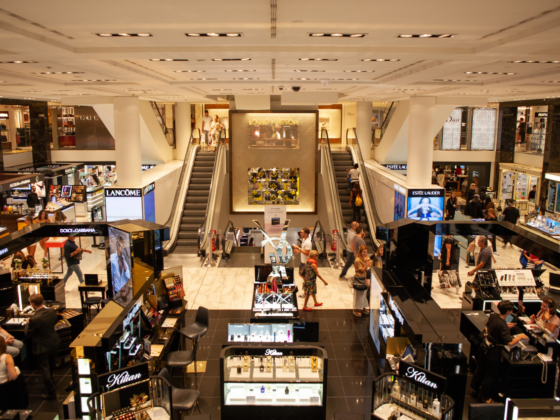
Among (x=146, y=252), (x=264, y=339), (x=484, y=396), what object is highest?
(x=146, y=252)

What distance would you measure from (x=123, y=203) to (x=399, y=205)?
7539 millimetres

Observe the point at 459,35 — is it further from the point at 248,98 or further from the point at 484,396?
the point at 248,98

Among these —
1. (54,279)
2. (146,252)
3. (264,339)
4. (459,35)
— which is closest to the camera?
(459,35)

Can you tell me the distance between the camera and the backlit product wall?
12.5m

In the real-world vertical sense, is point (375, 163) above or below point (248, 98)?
below

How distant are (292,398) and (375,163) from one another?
13.8 m

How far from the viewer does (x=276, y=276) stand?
29.7 ft

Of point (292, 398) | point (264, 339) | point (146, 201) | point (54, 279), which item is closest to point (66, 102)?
point (146, 201)

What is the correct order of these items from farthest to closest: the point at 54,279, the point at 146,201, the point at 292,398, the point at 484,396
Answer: the point at 146,201
the point at 54,279
the point at 484,396
the point at 292,398

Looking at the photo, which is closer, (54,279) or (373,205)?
(54,279)

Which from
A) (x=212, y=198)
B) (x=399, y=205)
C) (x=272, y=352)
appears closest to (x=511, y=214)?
(x=399, y=205)

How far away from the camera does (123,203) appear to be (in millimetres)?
12570

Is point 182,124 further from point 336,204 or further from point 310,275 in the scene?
point 310,275

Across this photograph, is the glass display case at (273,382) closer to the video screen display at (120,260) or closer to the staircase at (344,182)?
the video screen display at (120,260)
